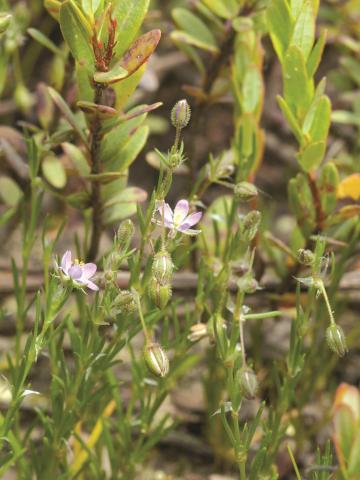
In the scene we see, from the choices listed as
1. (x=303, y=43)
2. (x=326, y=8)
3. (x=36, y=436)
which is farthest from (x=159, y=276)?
(x=326, y=8)

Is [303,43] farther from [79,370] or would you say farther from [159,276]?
[79,370]

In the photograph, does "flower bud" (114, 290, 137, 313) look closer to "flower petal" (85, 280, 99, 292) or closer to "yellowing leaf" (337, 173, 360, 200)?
"flower petal" (85, 280, 99, 292)

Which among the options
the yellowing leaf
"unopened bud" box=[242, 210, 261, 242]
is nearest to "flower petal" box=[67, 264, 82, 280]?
"unopened bud" box=[242, 210, 261, 242]

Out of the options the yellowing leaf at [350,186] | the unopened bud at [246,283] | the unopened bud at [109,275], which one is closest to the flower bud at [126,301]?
the unopened bud at [109,275]

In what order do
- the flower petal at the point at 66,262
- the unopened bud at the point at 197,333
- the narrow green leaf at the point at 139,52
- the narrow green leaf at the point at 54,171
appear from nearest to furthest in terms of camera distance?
the flower petal at the point at 66,262 < the narrow green leaf at the point at 139,52 < the unopened bud at the point at 197,333 < the narrow green leaf at the point at 54,171

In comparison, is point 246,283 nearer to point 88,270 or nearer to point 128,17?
point 88,270

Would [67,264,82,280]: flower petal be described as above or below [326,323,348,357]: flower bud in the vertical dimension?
above

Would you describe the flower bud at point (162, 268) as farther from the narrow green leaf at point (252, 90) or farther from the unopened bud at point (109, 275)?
the narrow green leaf at point (252, 90)
